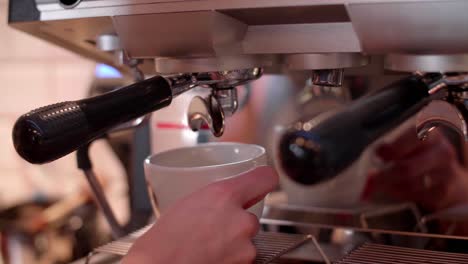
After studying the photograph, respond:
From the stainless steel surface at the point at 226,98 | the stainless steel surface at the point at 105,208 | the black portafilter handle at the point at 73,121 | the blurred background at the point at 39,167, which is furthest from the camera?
the blurred background at the point at 39,167

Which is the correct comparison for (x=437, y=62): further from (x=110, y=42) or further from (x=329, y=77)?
(x=110, y=42)

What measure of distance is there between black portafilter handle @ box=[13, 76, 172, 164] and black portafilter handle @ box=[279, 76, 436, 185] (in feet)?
0.48

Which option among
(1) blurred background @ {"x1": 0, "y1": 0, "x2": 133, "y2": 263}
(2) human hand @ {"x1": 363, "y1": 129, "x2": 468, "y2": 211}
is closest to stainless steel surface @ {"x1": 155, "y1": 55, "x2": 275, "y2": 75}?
(2) human hand @ {"x1": 363, "y1": 129, "x2": 468, "y2": 211}

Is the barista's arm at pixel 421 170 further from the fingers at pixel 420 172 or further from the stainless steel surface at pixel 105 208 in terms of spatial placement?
the stainless steel surface at pixel 105 208

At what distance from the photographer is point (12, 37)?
103 centimetres

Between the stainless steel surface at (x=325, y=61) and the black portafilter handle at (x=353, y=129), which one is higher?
the stainless steel surface at (x=325, y=61)

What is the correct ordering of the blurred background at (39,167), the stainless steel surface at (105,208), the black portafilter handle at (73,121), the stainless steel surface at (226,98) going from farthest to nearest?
the blurred background at (39,167) → the stainless steel surface at (105,208) → the stainless steel surface at (226,98) → the black portafilter handle at (73,121)

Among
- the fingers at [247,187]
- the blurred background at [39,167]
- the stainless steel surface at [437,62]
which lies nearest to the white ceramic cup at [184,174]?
the fingers at [247,187]

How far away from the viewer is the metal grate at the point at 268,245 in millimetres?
412

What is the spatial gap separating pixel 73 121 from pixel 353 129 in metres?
0.21

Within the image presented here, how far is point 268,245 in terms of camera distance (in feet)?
1.42

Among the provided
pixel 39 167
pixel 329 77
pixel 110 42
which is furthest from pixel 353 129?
pixel 39 167

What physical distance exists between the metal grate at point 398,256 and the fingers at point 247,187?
0.08 m

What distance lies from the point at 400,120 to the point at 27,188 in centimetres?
83
